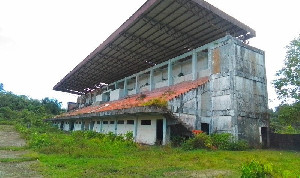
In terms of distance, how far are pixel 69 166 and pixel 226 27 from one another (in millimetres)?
14730

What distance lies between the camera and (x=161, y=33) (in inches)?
768

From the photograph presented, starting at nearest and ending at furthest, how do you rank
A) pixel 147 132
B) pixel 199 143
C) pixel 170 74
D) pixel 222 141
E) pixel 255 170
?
pixel 255 170 < pixel 199 143 < pixel 222 141 < pixel 147 132 < pixel 170 74

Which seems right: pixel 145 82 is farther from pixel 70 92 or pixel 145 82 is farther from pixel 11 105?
pixel 11 105

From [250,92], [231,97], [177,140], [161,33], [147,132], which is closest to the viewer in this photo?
[177,140]

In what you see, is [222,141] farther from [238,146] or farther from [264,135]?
[264,135]

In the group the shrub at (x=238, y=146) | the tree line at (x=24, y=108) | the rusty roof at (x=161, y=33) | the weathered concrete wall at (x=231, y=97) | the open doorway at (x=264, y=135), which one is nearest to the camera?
the shrub at (x=238, y=146)

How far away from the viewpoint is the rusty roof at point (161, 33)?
52.5 feet

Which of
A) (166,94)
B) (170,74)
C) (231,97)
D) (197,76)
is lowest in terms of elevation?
(231,97)

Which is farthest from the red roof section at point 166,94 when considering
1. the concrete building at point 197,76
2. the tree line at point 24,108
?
the tree line at point 24,108

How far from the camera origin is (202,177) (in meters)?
7.08

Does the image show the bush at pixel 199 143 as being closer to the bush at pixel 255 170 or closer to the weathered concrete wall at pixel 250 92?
the weathered concrete wall at pixel 250 92

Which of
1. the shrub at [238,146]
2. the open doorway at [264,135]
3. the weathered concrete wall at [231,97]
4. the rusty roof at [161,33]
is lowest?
the shrub at [238,146]

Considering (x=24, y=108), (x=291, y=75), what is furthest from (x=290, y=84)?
(x=24, y=108)

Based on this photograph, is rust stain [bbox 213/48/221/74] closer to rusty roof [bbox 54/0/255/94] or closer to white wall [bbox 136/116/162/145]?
rusty roof [bbox 54/0/255/94]
